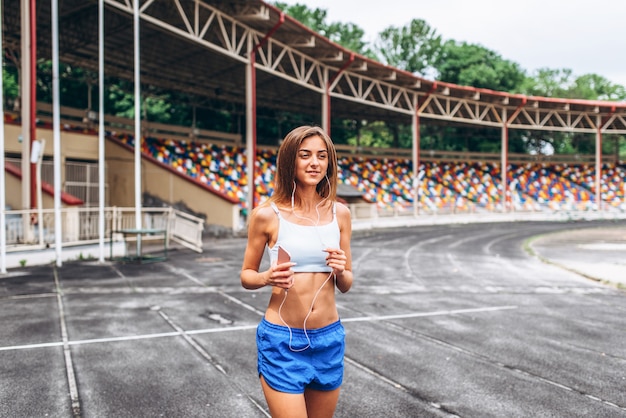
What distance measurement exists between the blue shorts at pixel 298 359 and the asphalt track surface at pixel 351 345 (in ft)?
6.45

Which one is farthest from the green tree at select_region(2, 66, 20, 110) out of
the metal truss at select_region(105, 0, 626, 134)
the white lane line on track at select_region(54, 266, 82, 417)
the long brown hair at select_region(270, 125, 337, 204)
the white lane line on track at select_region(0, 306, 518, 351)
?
the long brown hair at select_region(270, 125, 337, 204)

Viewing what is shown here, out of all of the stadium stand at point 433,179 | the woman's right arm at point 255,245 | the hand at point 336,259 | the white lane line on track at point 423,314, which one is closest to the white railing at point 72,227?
the stadium stand at point 433,179

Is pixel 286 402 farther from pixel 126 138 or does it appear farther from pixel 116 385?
pixel 126 138

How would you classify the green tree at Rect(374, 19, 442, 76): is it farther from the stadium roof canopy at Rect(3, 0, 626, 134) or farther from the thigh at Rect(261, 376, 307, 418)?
the thigh at Rect(261, 376, 307, 418)

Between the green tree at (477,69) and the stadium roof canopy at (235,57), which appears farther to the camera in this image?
the green tree at (477,69)

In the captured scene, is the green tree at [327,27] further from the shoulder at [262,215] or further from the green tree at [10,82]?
the shoulder at [262,215]

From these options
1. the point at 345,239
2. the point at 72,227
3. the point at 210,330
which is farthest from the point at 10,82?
the point at 345,239

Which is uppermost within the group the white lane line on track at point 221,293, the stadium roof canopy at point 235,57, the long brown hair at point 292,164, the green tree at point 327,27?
the green tree at point 327,27

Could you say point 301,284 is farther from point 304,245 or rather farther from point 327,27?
point 327,27

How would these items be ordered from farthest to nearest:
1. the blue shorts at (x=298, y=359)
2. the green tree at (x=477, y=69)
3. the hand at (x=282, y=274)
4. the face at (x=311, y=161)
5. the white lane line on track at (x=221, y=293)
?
the green tree at (x=477, y=69) → the white lane line on track at (x=221, y=293) → the face at (x=311, y=161) → the blue shorts at (x=298, y=359) → the hand at (x=282, y=274)

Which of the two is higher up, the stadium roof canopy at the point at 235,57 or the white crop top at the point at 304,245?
the stadium roof canopy at the point at 235,57

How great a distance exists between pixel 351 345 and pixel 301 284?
13.6 feet

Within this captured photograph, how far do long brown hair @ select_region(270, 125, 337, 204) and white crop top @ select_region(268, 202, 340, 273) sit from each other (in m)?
0.15

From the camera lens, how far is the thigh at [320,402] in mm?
2658
